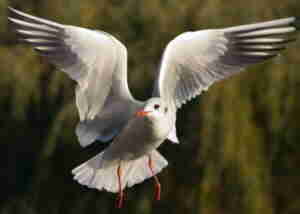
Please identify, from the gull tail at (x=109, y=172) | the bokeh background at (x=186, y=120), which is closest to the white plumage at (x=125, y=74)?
the gull tail at (x=109, y=172)

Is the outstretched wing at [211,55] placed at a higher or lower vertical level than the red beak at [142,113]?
higher

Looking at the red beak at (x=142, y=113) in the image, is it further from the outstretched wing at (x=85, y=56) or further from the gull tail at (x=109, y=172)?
the gull tail at (x=109, y=172)

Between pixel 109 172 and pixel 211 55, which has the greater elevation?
pixel 211 55

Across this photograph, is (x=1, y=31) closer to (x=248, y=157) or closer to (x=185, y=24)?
(x=185, y=24)

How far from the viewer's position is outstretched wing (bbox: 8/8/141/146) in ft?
16.7

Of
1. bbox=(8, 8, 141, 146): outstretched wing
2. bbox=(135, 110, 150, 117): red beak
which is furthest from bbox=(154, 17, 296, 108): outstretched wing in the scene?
bbox=(135, 110, 150, 117): red beak

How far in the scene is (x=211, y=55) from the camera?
5395 mm

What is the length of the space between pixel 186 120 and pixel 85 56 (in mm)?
2006

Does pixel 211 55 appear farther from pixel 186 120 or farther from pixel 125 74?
pixel 186 120

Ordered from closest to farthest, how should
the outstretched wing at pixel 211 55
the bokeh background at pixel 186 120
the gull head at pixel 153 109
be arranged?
the gull head at pixel 153 109 < the outstretched wing at pixel 211 55 < the bokeh background at pixel 186 120

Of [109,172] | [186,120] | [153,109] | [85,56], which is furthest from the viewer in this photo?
[186,120]

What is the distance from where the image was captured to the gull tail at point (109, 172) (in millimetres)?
5320

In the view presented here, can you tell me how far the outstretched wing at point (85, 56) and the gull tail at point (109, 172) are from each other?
272 millimetres

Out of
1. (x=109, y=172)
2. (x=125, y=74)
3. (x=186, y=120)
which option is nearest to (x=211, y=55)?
(x=125, y=74)
